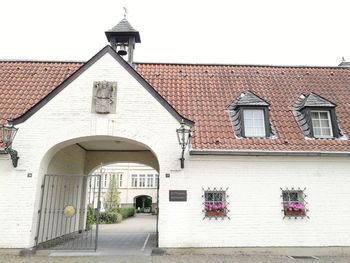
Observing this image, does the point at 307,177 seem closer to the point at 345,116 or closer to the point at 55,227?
the point at 345,116

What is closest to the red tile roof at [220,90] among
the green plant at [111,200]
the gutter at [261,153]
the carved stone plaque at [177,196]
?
the gutter at [261,153]

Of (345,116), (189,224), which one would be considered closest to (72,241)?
(189,224)

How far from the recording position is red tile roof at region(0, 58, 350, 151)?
1154 cm

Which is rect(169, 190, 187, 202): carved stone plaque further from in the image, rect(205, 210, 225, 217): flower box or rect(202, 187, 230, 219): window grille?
rect(205, 210, 225, 217): flower box

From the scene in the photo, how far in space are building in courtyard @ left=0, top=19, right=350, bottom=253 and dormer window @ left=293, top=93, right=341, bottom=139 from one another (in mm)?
41

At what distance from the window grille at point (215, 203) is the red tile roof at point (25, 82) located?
7.95 meters

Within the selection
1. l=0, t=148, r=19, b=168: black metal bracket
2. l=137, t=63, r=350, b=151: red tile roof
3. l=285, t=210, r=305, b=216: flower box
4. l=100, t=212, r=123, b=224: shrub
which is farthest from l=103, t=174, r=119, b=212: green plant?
l=285, t=210, r=305, b=216: flower box

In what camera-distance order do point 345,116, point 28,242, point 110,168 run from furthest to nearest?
1. point 110,168
2. point 345,116
3. point 28,242

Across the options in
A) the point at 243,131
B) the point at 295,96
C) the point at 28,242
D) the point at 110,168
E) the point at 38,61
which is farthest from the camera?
the point at 110,168

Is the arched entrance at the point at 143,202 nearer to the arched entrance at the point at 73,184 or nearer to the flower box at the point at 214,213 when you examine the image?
the arched entrance at the point at 73,184

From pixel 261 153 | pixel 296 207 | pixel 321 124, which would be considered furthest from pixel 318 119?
pixel 296 207

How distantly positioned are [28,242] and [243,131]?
335 inches

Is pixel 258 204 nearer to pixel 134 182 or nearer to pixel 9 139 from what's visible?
pixel 9 139

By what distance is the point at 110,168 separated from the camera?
155ft
